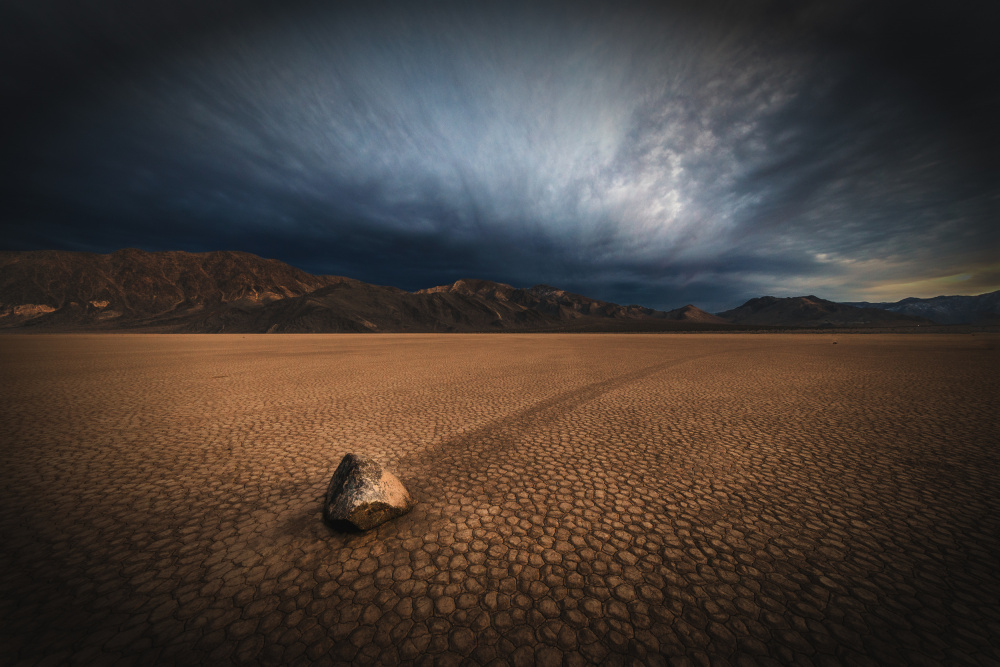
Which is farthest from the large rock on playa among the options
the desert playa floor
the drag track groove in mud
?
the drag track groove in mud

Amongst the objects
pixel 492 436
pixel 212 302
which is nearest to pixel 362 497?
pixel 492 436

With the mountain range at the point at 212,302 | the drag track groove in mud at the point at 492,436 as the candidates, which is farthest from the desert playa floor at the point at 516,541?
the mountain range at the point at 212,302

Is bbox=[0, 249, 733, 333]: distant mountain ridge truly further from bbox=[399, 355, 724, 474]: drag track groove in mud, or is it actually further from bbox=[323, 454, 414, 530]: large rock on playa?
bbox=[323, 454, 414, 530]: large rock on playa

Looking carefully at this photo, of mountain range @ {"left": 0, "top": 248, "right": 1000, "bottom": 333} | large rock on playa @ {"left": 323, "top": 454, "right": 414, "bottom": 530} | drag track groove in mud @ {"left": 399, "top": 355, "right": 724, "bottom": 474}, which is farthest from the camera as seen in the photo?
mountain range @ {"left": 0, "top": 248, "right": 1000, "bottom": 333}

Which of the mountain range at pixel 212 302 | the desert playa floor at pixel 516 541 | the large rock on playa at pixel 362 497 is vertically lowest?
the desert playa floor at pixel 516 541

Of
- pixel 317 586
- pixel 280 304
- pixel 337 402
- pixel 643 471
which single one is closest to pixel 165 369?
pixel 337 402

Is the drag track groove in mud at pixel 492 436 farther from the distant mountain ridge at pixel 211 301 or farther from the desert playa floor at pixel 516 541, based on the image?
the distant mountain ridge at pixel 211 301

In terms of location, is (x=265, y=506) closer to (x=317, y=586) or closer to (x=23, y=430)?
(x=317, y=586)
